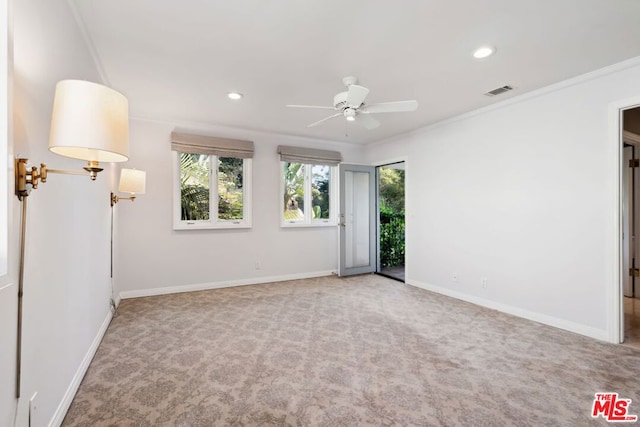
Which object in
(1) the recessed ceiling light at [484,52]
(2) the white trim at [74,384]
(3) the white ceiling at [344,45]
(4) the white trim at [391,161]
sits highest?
(3) the white ceiling at [344,45]

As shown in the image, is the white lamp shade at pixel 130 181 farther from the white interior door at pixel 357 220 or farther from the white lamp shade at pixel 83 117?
the white interior door at pixel 357 220

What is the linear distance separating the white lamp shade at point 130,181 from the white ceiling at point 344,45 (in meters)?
0.90

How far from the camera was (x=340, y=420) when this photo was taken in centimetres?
171

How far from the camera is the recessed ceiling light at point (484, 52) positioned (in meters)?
2.38

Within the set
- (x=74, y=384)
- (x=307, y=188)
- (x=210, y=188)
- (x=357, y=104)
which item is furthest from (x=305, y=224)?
(x=74, y=384)

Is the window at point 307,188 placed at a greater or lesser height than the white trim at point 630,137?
lesser

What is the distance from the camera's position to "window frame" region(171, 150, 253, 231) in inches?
170

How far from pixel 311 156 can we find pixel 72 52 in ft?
11.7

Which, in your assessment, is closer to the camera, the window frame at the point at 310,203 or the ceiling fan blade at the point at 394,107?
the ceiling fan blade at the point at 394,107

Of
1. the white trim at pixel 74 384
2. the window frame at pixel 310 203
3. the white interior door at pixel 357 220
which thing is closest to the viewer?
the white trim at pixel 74 384

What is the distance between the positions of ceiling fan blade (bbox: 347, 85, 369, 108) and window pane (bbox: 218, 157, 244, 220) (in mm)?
2663

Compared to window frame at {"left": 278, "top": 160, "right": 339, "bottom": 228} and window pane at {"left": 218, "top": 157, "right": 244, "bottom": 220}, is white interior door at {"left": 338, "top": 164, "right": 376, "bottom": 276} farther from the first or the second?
window pane at {"left": 218, "top": 157, "right": 244, "bottom": 220}

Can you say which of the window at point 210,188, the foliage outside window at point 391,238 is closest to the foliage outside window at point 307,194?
the window at point 210,188

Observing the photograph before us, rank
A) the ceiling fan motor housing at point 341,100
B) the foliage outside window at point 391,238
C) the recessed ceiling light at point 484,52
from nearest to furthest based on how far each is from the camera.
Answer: the recessed ceiling light at point 484,52
the ceiling fan motor housing at point 341,100
the foliage outside window at point 391,238
